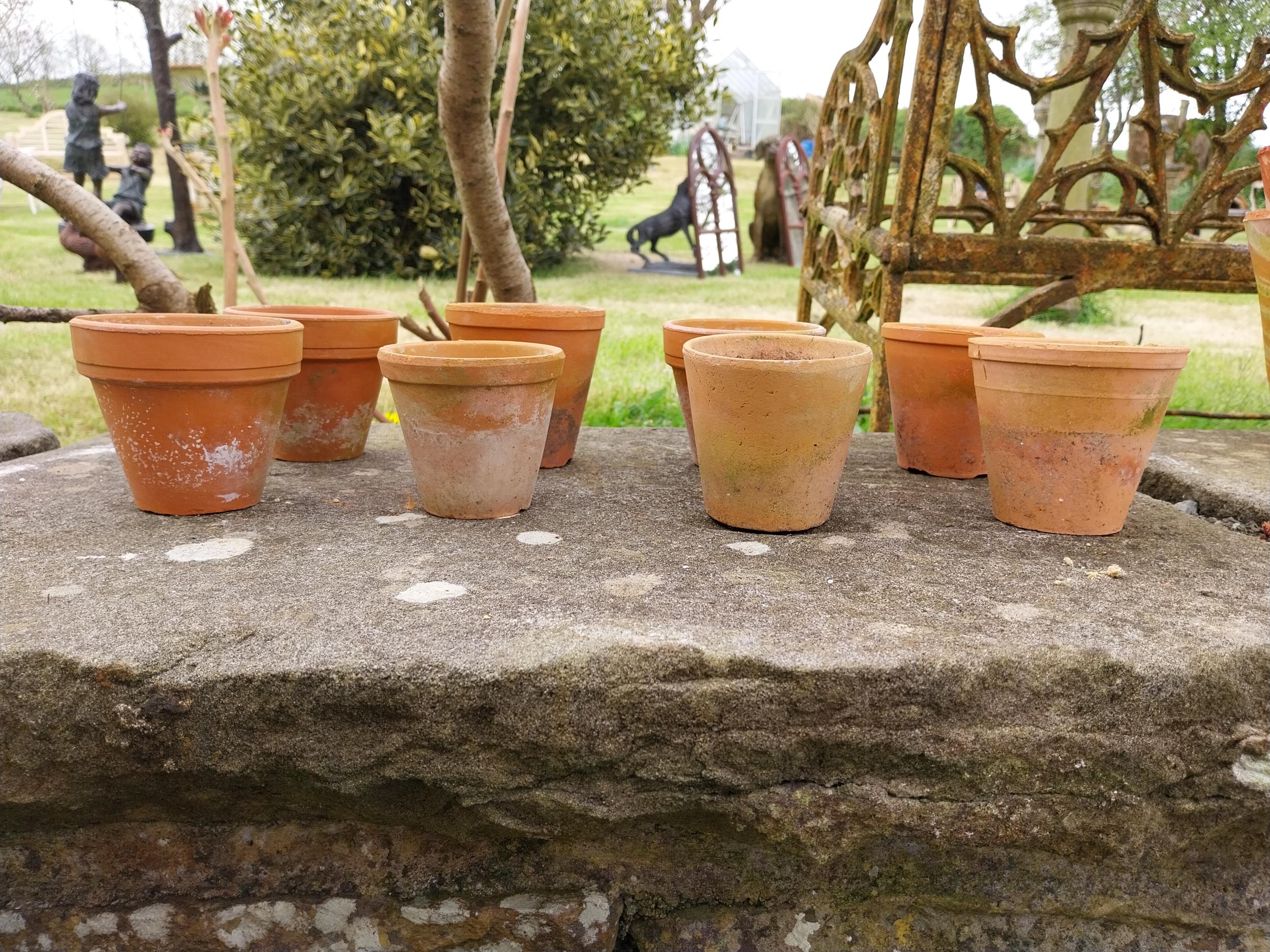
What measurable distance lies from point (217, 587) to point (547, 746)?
1.61 feet

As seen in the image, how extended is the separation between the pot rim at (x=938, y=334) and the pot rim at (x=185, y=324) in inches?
42.9

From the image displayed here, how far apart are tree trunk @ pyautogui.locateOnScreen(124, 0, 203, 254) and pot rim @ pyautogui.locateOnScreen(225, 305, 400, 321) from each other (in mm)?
1218

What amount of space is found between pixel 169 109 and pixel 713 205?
4.54m

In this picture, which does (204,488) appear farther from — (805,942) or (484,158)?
(805,942)

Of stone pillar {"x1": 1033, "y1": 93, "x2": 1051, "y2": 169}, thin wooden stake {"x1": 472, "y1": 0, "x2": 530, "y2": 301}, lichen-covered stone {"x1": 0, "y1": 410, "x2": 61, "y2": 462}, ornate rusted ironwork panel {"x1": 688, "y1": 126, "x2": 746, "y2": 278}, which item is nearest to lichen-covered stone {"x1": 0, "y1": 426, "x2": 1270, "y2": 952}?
lichen-covered stone {"x1": 0, "y1": 410, "x2": 61, "y2": 462}

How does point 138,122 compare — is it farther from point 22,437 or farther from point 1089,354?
point 1089,354

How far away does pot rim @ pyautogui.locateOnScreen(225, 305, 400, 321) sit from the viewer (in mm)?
1818

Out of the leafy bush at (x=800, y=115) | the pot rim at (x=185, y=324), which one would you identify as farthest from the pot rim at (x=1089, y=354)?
the leafy bush at (x=800, y=115)

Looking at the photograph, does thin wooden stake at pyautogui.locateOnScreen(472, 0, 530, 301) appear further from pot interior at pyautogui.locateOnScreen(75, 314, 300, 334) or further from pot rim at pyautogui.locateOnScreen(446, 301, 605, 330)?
pot interior at pyautogui.locateOnScreen(75, 314, 300, 334)

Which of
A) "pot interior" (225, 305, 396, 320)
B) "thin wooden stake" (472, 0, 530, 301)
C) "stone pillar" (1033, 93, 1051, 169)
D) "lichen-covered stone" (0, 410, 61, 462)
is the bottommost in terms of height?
"lichen-covered stone" (0, 410, 61, 462)

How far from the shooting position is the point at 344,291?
20.2ft

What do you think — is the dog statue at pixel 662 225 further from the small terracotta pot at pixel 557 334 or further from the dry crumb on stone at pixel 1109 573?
the dry crumb on stone at pixel 1109 573

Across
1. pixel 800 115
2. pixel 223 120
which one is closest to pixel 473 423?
pixel 223 120

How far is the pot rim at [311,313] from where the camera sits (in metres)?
1.82
